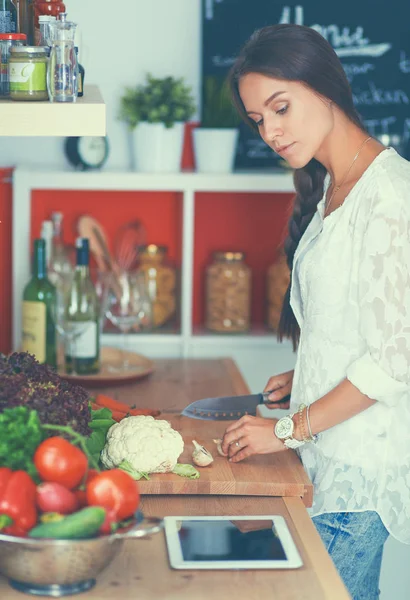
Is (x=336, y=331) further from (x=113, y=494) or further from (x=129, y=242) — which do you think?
(x=129, y=242)

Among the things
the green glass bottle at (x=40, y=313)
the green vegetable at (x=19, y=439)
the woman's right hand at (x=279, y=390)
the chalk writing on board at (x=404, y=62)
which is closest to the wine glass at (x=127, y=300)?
the green glass bottle at (x=40, y=313)

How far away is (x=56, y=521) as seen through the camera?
122 centimetres

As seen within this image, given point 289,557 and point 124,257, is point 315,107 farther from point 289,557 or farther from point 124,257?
point 124,257

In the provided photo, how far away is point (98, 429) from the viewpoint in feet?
5.90

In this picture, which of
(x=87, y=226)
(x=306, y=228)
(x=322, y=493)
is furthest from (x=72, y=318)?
(x=322, y=493)

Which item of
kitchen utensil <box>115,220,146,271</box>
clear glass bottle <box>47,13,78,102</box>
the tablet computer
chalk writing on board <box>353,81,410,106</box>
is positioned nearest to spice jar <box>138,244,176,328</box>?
kitchen utensil <box>115,220,146,271</box>

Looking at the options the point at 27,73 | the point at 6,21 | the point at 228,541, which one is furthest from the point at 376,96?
the point at 228,541

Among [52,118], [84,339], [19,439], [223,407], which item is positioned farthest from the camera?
[84,339]

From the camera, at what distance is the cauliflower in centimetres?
169

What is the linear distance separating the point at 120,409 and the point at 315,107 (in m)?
0.75

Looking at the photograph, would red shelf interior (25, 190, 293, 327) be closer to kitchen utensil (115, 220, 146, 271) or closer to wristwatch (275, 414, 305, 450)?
kitchen utensil (115, 220, 146, 271)

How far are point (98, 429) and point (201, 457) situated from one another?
202 millimetres

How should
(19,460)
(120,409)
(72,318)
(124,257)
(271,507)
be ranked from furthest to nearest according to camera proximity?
1. (124,257)
2. (72,318)
3. (120,409)
4. (271,507)
5. (19,460)

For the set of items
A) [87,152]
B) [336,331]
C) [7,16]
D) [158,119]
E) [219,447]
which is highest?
[7,16]
